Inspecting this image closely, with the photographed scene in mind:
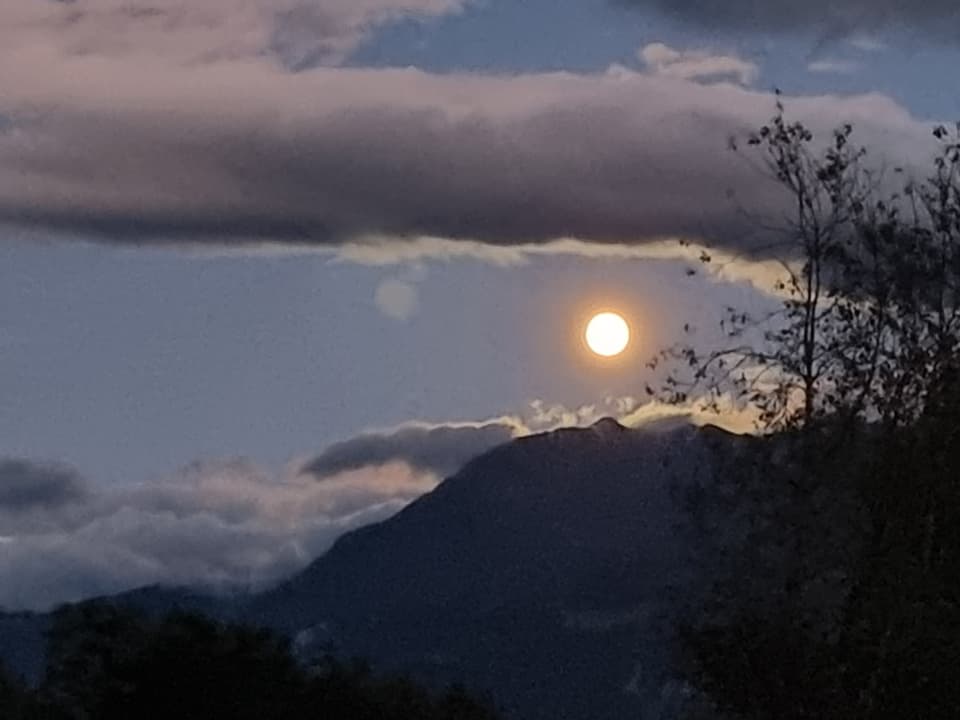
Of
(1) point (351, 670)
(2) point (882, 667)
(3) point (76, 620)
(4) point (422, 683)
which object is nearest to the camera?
(2) point (882, 667)

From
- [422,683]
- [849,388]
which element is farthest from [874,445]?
[422,683]

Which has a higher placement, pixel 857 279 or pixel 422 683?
pixel 857 279

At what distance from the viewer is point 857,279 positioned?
35.4 metres

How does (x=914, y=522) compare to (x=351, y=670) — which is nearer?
(x=914, y=522)

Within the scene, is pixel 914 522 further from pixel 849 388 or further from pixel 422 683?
pixel 422 683

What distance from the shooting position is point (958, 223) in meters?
35.2

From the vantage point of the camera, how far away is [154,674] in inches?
2628

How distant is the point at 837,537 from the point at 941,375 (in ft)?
8.83

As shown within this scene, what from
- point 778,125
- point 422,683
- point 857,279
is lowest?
point 422,683

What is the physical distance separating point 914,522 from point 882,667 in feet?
6.79

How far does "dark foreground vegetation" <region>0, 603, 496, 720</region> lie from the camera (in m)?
65.8

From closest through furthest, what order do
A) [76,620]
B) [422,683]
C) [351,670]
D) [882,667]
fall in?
1. [882,667]
2. [76,620]
3. [351,670]
4. [422,683]

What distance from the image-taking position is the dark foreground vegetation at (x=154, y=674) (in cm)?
6581

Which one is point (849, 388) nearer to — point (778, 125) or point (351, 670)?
point (778, 125)
